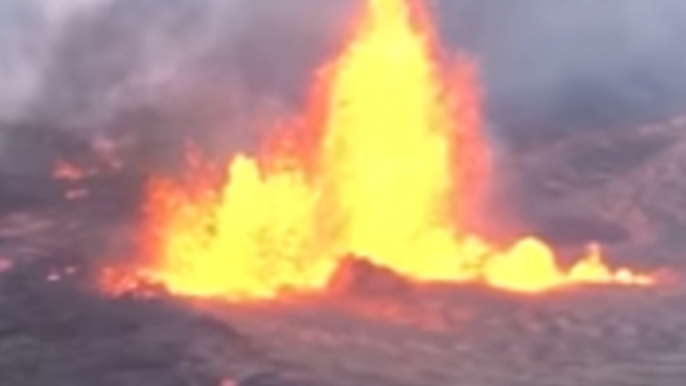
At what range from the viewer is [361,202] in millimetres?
56531

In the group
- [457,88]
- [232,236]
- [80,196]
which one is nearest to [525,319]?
[232,236]

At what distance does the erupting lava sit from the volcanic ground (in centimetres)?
Result: 156

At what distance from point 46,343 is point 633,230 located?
20415 millimetres

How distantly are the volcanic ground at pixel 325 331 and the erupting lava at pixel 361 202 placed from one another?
1564 millimetres

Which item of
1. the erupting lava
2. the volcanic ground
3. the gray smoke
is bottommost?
the volcanic ground

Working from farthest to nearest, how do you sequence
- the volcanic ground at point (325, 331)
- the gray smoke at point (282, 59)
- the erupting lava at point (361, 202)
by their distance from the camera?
the gray smoke at point (282, 59), the erupting lava at point (361, 202), the volcanic ground at point (325, 331)

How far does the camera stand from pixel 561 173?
6309 cm

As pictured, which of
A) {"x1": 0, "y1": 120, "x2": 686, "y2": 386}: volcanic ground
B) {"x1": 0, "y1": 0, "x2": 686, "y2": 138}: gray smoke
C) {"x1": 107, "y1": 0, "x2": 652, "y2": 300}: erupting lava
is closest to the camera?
{"x1": 0, "y1": 120, "x2": 686, "y2": 386}: volcanic ground

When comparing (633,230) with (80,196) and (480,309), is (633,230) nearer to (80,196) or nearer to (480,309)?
(480,309)

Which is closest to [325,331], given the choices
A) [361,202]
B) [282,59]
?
[361,202]

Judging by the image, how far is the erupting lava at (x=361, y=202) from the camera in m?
49.4

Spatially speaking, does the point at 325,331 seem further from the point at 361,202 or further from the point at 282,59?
the point at 282,59

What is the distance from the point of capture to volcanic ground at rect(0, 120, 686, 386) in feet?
133

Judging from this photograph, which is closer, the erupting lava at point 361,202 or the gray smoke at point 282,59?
the erupting lava at point 361,202
